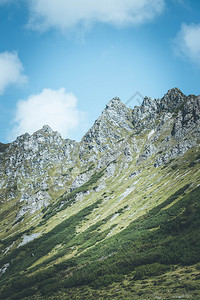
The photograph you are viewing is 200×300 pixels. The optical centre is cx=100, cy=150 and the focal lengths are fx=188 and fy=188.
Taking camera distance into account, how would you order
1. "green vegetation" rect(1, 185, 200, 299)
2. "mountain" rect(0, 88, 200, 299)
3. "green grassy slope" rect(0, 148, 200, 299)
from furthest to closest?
1. "green vegetation" rect(1, 185, 200, 299)
2. "mountain" rect(0, 88, 200, 299)
3. "green grassy slope" rect(0, 148, 200, 299)

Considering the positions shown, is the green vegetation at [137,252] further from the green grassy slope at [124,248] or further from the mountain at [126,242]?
the mountain at [126,242]

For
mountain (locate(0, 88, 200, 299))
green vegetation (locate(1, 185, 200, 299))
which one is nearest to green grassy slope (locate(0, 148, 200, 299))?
green vegetation (locate(1, 185, 200, 299))

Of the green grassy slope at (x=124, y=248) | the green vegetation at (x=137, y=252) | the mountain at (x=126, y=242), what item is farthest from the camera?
the green vegetation at (x=137, y=252)

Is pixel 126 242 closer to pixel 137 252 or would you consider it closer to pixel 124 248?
pixel 124 248

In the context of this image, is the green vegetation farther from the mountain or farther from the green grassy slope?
the mountain

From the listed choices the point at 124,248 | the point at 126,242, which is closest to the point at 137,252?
the point at 124,248

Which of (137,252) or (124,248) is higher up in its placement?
(124,248)

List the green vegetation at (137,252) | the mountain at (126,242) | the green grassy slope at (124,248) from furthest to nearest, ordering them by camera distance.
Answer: the green vegetation at (137,252), the mountain at (126,242), the green grassy slope at (124,248)

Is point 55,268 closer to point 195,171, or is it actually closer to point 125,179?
point 195,171

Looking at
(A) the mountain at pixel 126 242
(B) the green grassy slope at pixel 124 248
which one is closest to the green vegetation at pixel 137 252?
(B) the green grassy slope at pixel 124 248

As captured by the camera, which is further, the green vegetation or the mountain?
the green vegetation

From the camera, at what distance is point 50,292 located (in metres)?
58.6

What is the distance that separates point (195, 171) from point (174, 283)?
7534cm

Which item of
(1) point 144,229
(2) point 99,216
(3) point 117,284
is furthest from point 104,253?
(2) point 99,216
